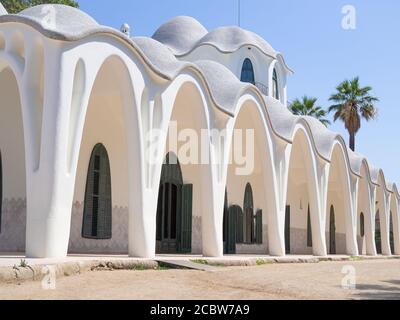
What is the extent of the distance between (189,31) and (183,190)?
47.6ft

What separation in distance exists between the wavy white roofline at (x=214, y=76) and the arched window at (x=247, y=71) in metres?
3.97

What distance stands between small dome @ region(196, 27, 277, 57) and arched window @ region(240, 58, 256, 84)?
3.30 feet

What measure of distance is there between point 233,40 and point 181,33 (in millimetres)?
3417

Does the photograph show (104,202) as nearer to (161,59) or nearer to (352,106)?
(161,59)

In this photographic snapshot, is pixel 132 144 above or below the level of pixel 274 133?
below

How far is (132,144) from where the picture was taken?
44.4 feet

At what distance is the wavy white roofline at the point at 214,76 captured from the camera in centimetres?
1181

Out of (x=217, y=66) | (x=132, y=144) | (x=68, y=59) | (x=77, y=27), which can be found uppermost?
(x=217, y=66)

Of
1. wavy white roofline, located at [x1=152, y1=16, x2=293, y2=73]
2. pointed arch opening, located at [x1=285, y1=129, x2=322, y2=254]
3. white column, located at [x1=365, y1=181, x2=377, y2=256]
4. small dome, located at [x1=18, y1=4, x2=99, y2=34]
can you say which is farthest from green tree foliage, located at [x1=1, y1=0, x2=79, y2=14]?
white column, located at [x1=365, y1=181, x2=377, y2=256]

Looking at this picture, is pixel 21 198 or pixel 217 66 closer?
pixel 21 198

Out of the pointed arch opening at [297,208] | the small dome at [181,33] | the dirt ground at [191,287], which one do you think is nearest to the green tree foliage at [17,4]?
the small dome at [181,33]

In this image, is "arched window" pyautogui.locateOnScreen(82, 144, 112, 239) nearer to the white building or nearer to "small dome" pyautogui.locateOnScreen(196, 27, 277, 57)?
the white building
